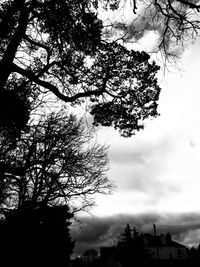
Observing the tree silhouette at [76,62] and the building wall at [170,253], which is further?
the building wall at [170,253]

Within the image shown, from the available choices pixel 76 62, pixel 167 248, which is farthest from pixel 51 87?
pixel 167 248

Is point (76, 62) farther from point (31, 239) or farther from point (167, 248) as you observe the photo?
point (167, 248)

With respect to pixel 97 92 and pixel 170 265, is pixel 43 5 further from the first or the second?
pixel 170 265

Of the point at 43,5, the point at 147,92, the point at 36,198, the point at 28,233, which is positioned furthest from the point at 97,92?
the point at 36,198

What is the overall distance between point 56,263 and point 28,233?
313 centimetres

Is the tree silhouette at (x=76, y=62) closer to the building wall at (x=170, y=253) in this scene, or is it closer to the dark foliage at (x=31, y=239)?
the dark foliage at (x=31, y=239)

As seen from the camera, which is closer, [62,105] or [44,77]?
[44,77]

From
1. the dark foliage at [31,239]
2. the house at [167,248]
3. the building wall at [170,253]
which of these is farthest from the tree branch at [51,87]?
the building wall at [170,253]

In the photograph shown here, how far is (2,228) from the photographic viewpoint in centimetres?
1330

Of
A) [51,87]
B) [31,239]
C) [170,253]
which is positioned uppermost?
[51,87]

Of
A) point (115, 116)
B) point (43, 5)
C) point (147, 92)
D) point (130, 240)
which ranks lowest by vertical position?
point (130, 240)

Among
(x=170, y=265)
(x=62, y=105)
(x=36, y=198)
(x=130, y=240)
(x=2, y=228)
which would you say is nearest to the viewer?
(x=62, y=105)

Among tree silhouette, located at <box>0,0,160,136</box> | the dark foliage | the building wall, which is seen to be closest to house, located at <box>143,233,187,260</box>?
the building wall

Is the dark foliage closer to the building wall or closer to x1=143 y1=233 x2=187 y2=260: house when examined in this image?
x1=143 y1=233 x2=187 y2=260: house
